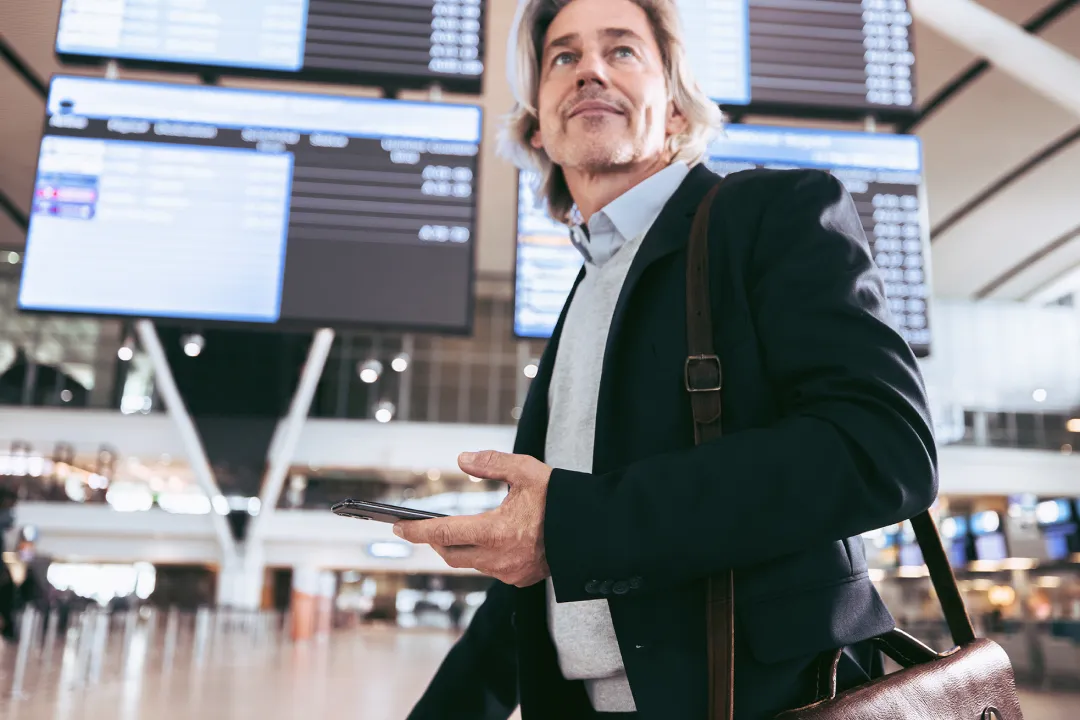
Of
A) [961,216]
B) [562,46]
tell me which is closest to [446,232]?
[562,46]

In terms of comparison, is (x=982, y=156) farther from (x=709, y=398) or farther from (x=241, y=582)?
(x=241, y=582)

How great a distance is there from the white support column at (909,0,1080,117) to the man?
4858mm

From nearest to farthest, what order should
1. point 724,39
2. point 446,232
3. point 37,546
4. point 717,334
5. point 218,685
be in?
1. point 717,334
2. point 446,232
3. point 724,39
4. point 218,685
5. point 37,546

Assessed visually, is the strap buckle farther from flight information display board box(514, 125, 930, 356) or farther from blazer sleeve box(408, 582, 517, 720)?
flight information display board box(514, 125, 930, 356)

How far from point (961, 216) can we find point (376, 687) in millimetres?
14309

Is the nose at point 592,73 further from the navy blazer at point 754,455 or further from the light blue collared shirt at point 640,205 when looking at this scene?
the navy blazer at point 754,455

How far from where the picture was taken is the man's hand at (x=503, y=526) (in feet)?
2.88

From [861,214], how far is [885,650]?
329 centimetres

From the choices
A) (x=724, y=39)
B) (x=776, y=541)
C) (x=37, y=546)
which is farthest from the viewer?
(x=37, y=546)

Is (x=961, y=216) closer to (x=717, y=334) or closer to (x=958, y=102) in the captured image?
(x=958, y=102)

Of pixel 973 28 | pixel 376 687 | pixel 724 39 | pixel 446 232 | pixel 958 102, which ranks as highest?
pixel 958 102

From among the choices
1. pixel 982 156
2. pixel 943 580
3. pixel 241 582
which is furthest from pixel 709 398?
pixel 241 582

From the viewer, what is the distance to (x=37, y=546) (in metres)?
24.0

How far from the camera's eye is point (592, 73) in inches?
54.9
